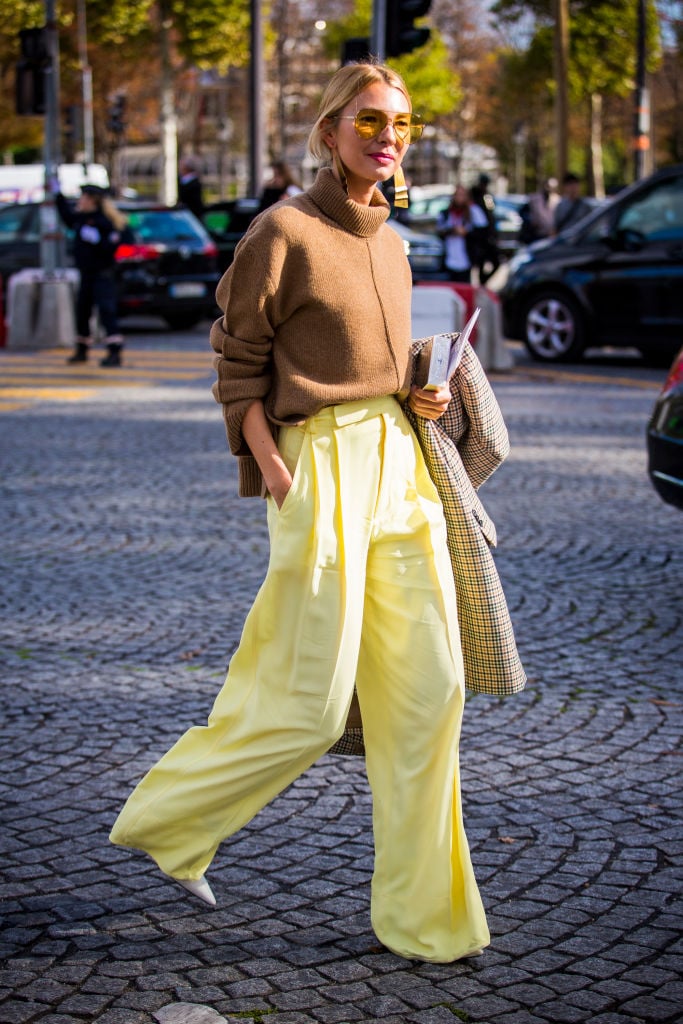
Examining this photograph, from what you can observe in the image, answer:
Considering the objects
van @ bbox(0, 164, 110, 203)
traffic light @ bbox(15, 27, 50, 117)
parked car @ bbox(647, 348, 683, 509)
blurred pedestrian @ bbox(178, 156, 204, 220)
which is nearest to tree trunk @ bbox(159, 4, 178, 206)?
van @ bbox(0, 164, 110, 203)

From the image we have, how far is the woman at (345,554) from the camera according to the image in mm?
3115

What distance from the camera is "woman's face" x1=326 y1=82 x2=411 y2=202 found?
3.14 meters

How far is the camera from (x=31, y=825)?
4.00 meters

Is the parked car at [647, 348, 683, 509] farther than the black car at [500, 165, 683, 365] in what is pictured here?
No

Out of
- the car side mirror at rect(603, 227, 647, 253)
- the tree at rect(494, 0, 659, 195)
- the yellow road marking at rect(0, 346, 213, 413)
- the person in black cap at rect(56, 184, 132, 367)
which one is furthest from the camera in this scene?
the tree at rect(494, 0, 659, 195)

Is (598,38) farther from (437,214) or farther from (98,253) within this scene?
(98,253)

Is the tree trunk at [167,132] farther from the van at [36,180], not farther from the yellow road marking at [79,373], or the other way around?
the yellow road marking at [79,373]

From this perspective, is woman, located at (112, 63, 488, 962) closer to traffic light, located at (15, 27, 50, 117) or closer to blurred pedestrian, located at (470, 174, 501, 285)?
blurred pedestrian, located at (470, 174, 501, 285)

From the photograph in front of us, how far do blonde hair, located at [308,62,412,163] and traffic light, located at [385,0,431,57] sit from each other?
10.3 meters

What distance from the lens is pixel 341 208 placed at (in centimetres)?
315

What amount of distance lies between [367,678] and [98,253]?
12.4 m

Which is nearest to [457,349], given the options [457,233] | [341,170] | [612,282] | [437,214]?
[341,170]

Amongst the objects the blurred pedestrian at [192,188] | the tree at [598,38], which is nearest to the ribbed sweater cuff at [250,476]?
the blurred pedestrian at [192,188]

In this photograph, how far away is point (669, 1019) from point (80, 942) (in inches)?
49.6
